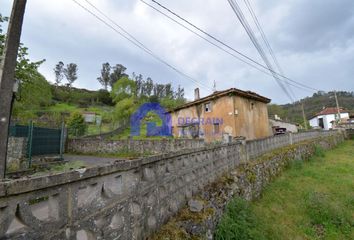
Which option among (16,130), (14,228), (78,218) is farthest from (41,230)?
(16,130)

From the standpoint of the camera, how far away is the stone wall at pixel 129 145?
15.1 m

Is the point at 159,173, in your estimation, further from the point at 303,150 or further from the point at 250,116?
the point at 250,116

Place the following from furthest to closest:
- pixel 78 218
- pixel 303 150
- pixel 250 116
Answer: pixel 250 116 → pixel 303 150 → pixel 78 218

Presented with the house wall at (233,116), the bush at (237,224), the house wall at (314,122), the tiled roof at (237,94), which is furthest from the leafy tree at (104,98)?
the house wall at (314,122)

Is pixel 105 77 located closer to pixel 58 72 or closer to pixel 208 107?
pixel 58 72

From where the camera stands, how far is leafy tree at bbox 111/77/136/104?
39.1 meters

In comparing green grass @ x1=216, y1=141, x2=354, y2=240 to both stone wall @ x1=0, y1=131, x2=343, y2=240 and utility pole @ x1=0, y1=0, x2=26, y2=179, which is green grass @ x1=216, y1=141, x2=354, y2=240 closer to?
stone wall @ x1=0, y1=131, x2=343, y2=240

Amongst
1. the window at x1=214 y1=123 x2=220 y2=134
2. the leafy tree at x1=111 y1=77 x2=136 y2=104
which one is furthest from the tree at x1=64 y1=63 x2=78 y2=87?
the window at x1=214 y1=123 x2=220 y2=134

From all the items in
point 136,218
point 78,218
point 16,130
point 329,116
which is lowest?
point 136,218

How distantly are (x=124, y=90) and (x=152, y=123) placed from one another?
13284mm

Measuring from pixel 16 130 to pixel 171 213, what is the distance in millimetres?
10727

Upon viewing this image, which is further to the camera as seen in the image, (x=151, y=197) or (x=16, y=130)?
(x=16, y=130)

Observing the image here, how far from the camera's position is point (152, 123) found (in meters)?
29.7

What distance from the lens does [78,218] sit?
150cm
